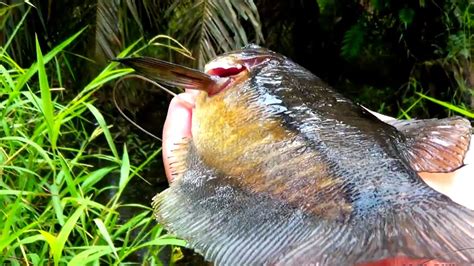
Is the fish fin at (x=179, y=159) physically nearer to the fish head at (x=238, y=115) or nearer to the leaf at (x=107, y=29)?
the fish head at (x=238, y=115)

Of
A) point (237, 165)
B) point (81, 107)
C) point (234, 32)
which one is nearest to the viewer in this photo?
point (237, 165)

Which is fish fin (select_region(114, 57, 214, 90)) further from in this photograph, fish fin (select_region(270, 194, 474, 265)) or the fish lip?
fish fin (select_region(270, 194, 474, 265))

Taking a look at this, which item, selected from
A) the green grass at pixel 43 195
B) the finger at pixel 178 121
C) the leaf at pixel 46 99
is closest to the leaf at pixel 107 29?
the green grass at pixel 43 195

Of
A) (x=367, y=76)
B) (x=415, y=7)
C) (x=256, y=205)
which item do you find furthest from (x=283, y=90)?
(x=367, y=76)

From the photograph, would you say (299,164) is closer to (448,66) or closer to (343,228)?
(343,228)

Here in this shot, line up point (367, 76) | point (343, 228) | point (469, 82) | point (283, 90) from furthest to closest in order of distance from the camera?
1. point (367, 76)
2. point (469, 82)
3. point (283, 90)
4. point (343, 228)

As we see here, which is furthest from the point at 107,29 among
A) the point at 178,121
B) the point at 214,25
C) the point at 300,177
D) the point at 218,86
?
the point at 300,177

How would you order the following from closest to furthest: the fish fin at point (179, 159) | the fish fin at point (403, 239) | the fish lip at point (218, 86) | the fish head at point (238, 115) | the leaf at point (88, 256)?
the fish fin at point (403, 239) → the fish head at point (238, 115) → the fish fin at point (179, 159) → the fish lip at point (218, 86) → the leaf at point (88, 256)
